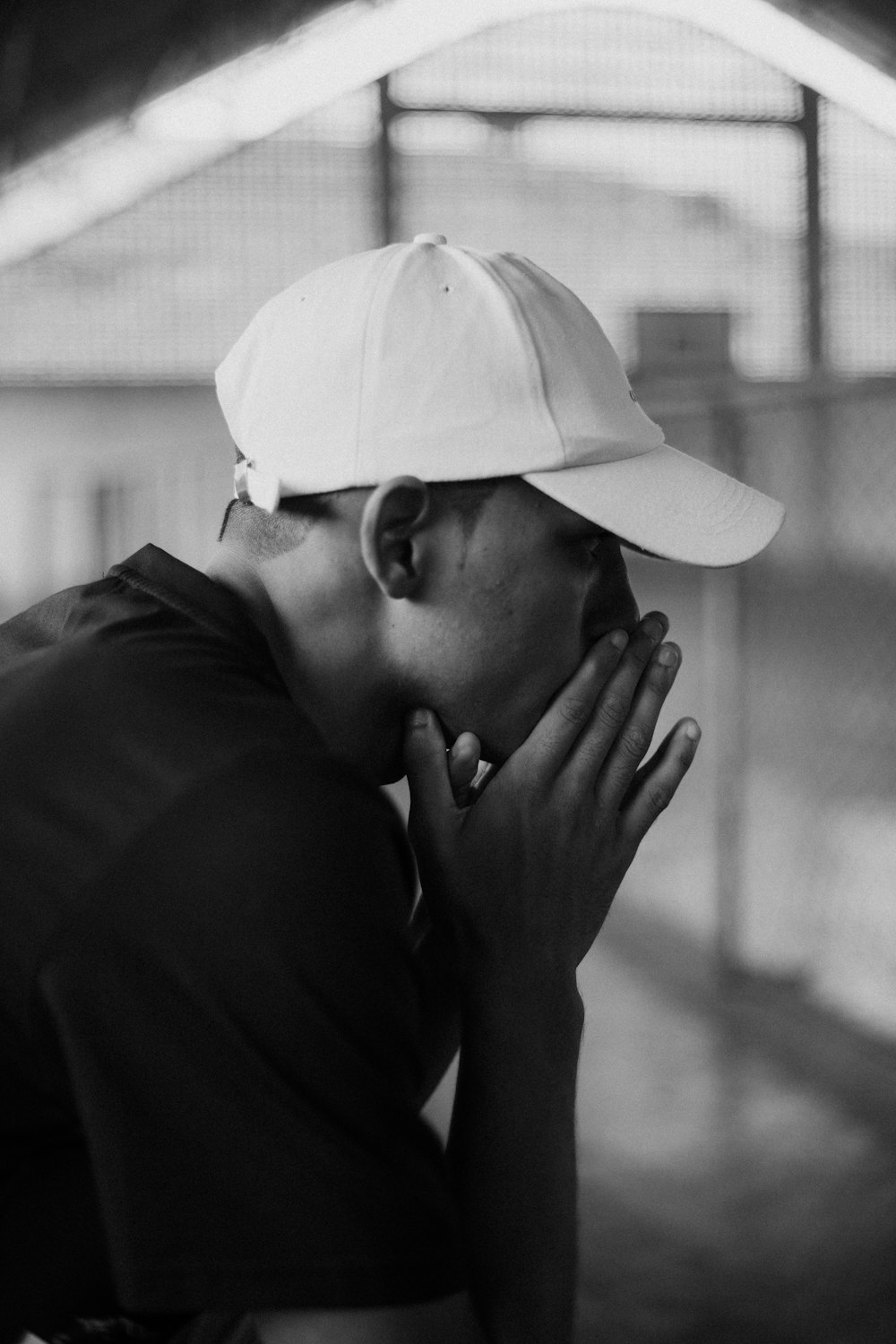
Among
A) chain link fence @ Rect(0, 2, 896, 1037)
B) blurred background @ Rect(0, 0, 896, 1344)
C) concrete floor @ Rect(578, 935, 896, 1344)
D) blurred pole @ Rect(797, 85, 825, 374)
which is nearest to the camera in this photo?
concrete floor @ Rect(578, 935, 896, 1344)

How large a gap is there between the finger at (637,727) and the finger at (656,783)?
0.03m

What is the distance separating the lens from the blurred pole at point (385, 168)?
6137 mm

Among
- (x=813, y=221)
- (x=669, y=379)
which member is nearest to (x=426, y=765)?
(x=669, y=379)

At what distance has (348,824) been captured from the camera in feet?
2.41

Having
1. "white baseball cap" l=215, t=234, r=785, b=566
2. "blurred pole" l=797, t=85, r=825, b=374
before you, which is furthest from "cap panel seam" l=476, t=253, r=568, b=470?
"blurred pole" l=797, t=85, r=825, b=374

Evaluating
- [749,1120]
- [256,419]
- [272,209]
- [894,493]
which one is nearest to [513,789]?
[256,419]

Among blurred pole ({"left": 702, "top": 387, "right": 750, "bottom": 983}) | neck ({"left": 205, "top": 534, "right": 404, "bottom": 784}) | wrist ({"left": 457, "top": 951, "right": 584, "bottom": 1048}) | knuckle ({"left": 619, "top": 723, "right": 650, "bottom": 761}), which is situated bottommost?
blurred pole ({"left": 702, "top": 387, "right": 750, "bottom": 983})

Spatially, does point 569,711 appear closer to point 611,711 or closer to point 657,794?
point 611,711

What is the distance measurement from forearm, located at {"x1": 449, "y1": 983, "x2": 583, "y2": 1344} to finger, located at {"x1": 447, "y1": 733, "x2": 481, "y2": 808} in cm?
17

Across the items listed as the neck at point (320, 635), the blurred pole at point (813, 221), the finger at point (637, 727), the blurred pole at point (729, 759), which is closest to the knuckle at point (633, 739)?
the finger at point (637, 727)

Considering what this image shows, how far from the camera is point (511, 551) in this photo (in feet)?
3.31

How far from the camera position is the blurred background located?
9.12 feet

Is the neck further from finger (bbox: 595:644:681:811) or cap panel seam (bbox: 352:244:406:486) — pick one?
finger (bbox: 595:644:681:811)

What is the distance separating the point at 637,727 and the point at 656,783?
6cm
